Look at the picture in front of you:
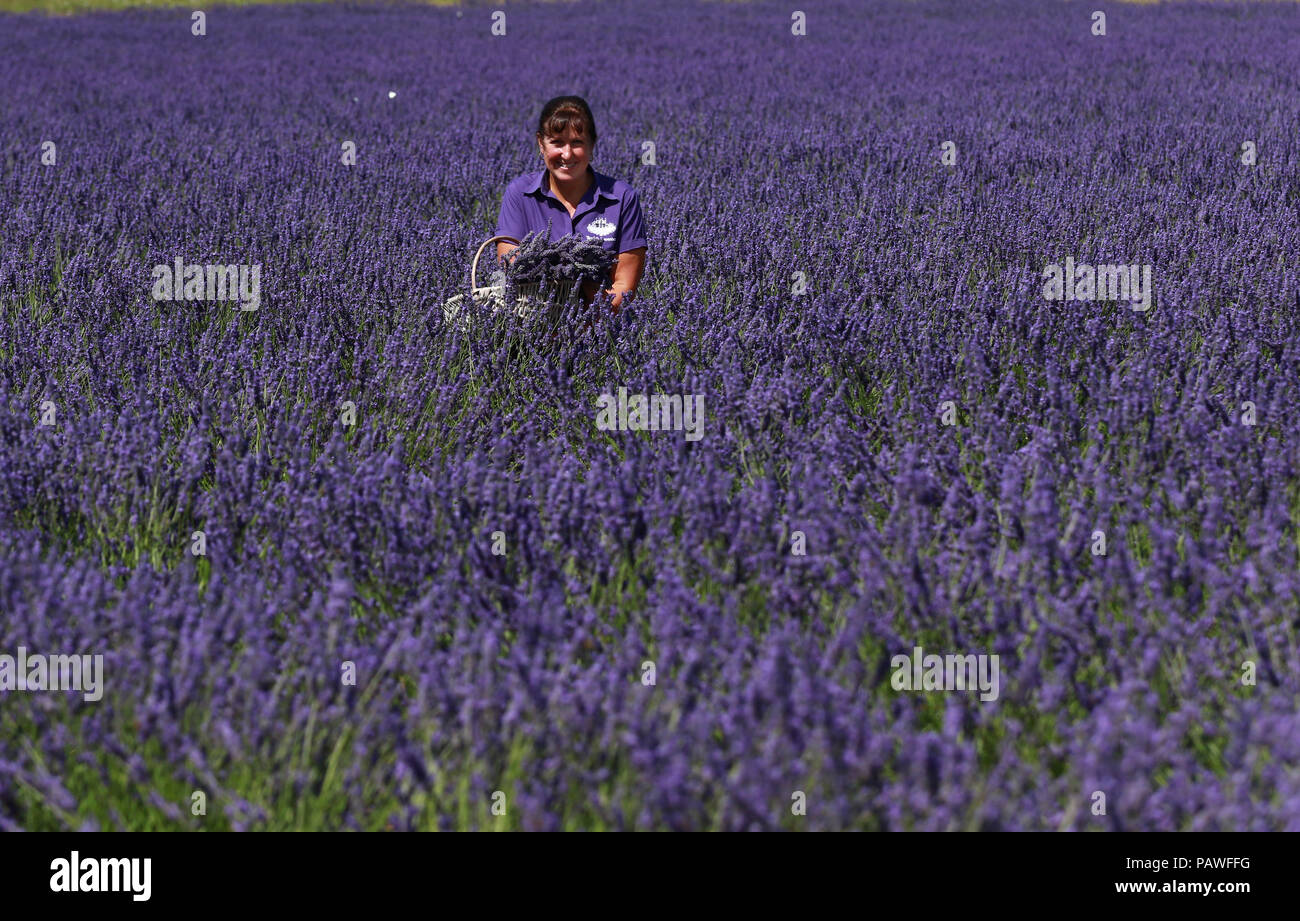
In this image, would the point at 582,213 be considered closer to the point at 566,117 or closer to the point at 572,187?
the point at 572,187

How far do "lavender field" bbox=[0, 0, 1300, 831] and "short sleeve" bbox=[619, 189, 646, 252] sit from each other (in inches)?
6.7

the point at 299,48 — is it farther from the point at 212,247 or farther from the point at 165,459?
the point at 165,459

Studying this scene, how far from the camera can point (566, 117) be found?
3.36m

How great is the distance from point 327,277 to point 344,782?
2200 mm

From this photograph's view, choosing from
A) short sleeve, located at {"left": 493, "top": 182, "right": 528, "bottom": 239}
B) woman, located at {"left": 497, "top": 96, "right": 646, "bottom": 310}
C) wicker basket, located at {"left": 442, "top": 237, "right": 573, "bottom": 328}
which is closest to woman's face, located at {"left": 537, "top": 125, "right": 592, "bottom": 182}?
woman, located at {"left": 497, "top": 96, "right": 646, "bottom": 310}

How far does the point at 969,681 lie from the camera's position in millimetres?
1653

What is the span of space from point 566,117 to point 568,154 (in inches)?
4.0

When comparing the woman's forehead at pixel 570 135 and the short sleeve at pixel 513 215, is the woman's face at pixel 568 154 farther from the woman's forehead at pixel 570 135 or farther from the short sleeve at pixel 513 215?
the short sleeve at pixel 513 215

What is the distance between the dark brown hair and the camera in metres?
3.34

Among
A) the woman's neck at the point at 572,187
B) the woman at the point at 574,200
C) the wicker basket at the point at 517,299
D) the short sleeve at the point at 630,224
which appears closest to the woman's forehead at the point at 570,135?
the woman at the point at 574,200

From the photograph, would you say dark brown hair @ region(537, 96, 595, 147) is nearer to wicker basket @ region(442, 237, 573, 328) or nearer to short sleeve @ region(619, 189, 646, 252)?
short sleeve @ region(619, 189, 646, 252)

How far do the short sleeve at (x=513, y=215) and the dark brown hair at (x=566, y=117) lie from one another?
19cm

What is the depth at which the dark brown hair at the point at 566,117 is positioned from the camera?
3344 mm

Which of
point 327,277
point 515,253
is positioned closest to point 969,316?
point 515,253
